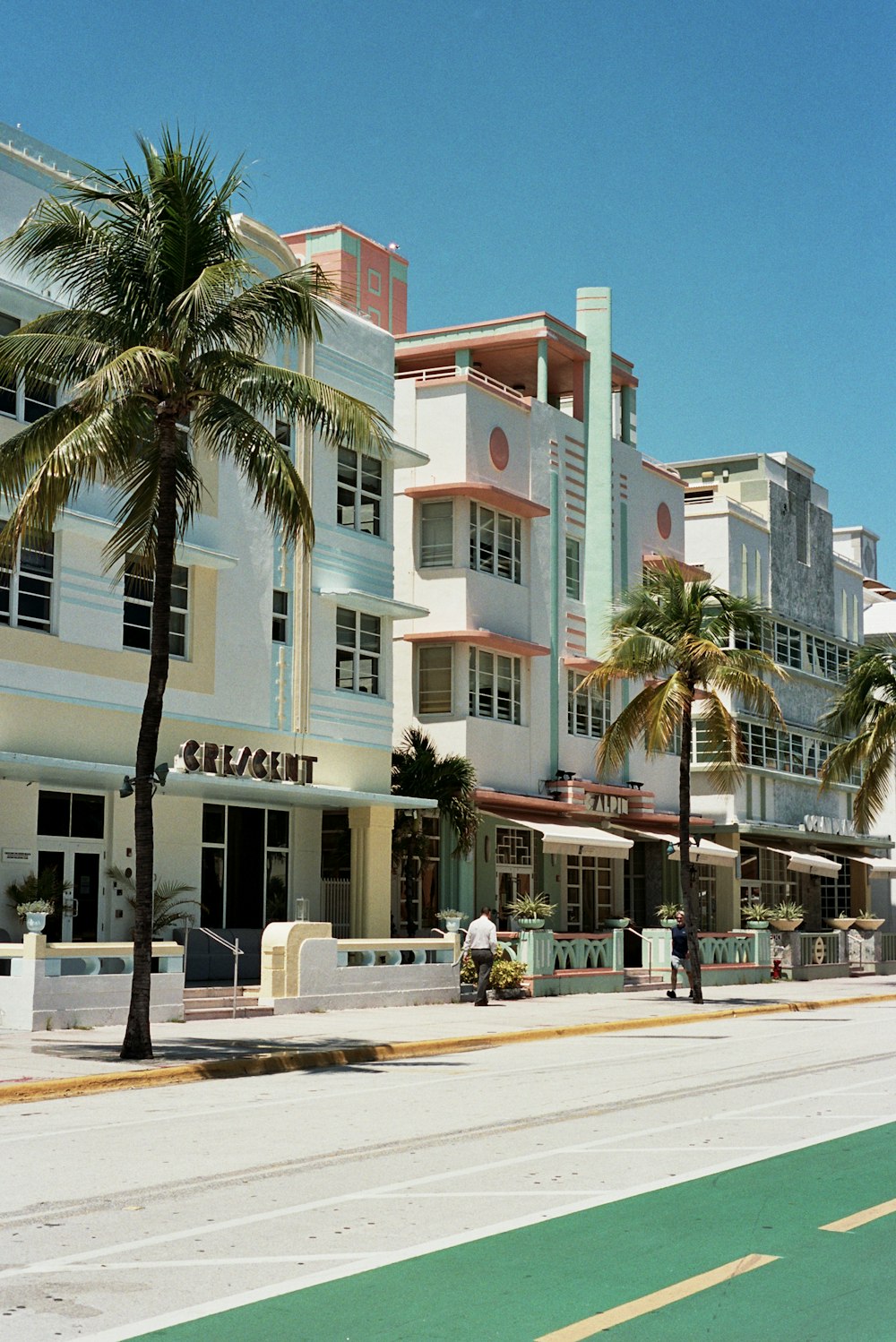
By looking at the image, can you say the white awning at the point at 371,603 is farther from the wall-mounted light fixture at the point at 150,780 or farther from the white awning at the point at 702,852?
the wall-mounted light fixture at the point at 150,780

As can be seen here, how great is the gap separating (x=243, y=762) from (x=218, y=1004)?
4466mm

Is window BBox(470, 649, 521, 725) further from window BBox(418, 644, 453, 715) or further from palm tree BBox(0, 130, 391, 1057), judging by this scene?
palm tree BBox(0, 130, 391, 1057)

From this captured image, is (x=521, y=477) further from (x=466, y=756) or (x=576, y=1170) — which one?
(x=576, y=1170)

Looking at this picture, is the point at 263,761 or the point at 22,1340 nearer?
the point at 22,1340

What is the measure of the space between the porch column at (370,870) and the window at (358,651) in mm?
2545

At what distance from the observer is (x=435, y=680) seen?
3666cm

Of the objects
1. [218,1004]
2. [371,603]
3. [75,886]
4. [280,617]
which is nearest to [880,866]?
[371,603]

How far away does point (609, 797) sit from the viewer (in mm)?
40562

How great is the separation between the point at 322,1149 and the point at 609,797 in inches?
1155

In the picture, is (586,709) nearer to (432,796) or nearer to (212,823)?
(432,796)

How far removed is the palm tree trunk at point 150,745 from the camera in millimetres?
18188

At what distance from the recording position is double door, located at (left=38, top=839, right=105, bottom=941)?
1000 inches

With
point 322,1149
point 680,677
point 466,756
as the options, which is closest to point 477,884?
point 466,756

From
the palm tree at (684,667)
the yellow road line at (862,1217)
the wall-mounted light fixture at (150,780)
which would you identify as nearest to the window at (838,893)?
the palm tree at (684,667)
